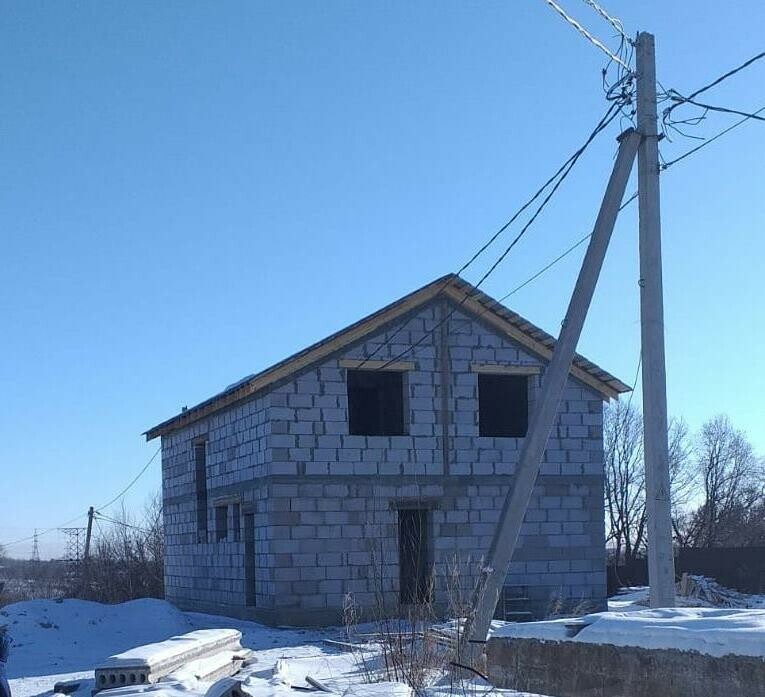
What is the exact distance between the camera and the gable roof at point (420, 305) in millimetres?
19719

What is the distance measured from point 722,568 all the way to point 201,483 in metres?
17.5

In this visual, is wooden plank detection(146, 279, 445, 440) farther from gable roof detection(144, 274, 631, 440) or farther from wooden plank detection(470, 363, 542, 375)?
wooden plank detection(470, 363, 542, 375)

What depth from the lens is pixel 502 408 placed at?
22.7m

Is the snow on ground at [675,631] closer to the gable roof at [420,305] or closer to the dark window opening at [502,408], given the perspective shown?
the gable roof at [420,305]

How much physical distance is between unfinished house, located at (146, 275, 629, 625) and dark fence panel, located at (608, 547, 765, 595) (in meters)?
10.3

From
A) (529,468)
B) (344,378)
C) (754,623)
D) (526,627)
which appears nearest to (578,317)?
(529,468)

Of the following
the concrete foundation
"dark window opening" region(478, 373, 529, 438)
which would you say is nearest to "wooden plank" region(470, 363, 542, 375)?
"dark window opening" region(478, 373, 529, 438)

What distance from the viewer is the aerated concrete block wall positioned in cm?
1959

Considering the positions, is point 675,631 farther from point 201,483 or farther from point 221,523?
point 201,483

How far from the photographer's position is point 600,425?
22250mm

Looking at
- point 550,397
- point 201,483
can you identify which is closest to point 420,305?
point 201,483

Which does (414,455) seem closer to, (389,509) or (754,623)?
(389,509)

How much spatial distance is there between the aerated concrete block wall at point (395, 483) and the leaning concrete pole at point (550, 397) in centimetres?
730

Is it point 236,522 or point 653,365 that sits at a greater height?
point 653,365
